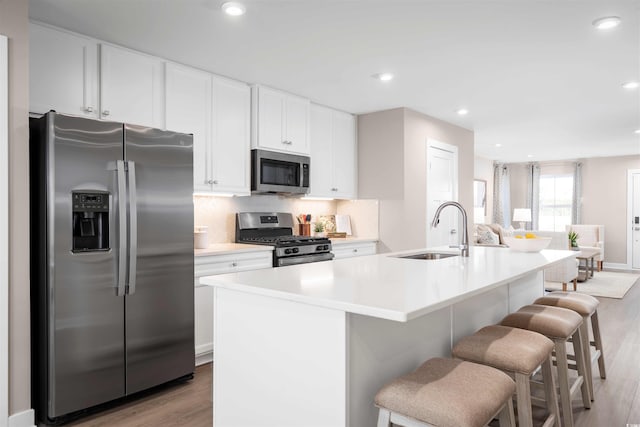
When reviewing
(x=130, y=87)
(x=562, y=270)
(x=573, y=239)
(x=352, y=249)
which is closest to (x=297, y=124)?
→ (x=352, y=249)

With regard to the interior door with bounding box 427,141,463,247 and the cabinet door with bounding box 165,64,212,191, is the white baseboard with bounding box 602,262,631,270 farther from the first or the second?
the cabinet door with bounding box 165,64,212,191

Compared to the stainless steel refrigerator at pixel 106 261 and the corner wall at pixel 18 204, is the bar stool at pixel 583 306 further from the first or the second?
the corner wall at pixel 18 204

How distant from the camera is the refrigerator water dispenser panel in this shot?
8.18 ft

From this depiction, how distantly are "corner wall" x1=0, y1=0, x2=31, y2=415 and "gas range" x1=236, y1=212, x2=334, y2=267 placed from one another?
76.3 inches

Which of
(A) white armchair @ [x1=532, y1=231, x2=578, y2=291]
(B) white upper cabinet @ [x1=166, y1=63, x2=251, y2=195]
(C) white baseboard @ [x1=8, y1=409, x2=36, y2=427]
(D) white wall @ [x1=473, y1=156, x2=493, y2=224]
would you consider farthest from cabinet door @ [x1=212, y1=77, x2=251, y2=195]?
(D) white wall @ [x1=473, y1=156, x2=493, y2=224]

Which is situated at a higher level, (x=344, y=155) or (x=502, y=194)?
(x=344, y=155)

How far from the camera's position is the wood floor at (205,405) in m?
2.49

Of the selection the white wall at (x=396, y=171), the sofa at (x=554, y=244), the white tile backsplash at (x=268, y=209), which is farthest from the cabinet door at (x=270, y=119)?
the sofa at (x=554, y=244)

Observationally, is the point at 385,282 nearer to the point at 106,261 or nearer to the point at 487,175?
the point at 106,261

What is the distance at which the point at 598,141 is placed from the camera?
7.38 metres

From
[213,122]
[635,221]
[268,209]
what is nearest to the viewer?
[213,122]

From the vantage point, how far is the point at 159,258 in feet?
9.34

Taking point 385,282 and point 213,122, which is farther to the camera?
point 213,122

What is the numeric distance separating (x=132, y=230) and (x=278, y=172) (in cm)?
180
